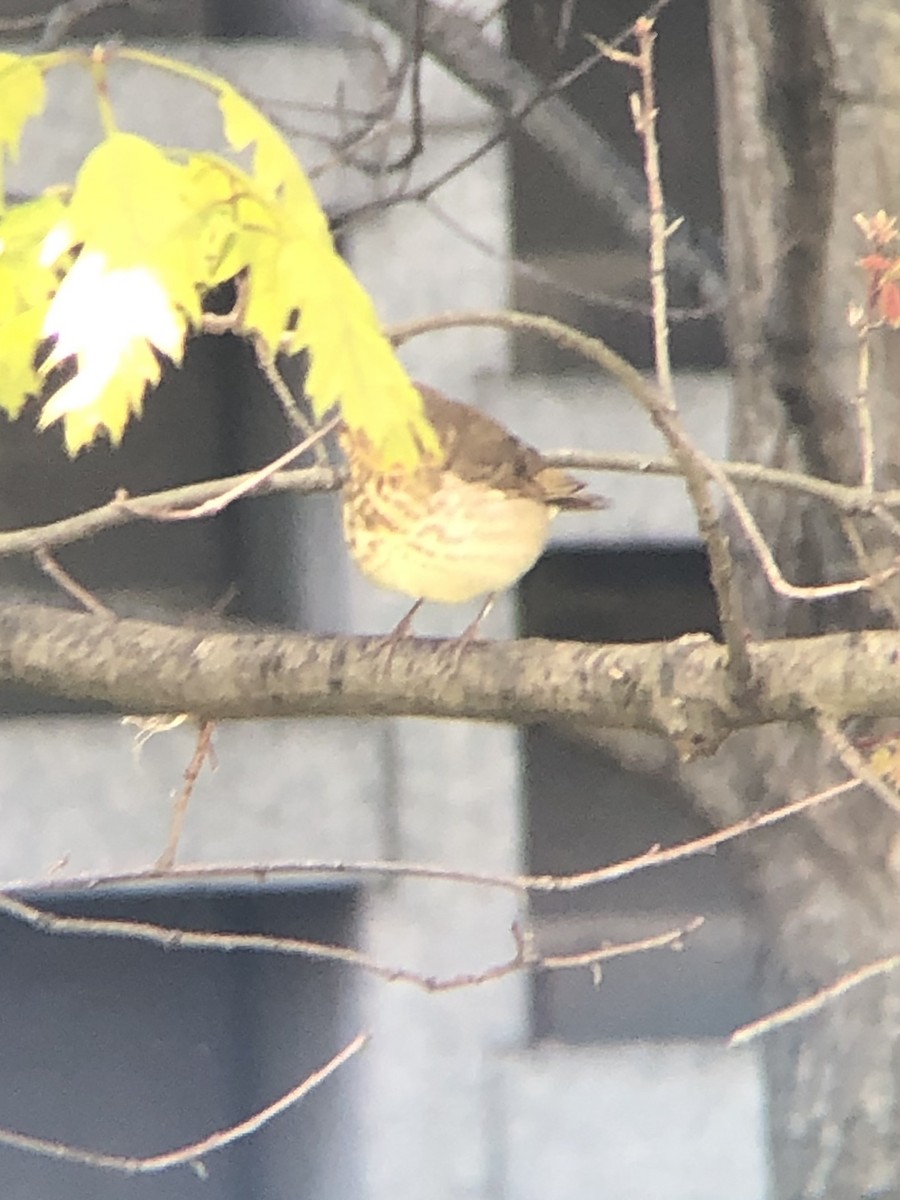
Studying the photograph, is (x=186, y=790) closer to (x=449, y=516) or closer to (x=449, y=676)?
(x=449, y=676)

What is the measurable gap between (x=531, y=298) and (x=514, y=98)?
653 mm

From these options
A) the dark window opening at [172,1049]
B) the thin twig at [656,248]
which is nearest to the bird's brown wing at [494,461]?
the thin twig at [656,248]

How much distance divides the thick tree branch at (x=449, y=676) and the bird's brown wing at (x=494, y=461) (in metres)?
0.25

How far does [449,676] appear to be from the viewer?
1.08 m

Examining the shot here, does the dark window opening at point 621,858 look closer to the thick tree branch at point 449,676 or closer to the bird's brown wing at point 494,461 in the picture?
the bird's brown wing at point 494,461

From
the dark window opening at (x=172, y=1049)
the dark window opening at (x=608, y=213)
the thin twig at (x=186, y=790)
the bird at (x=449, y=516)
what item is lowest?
the dark window opening at (x=172, y=1049)

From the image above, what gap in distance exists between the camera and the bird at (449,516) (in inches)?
51.4

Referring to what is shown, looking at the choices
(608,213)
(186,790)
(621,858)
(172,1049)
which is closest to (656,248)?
(186,790)

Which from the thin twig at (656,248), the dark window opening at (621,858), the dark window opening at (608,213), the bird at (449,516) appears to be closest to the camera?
the thin twig at (656,248)

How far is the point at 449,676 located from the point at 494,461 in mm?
323

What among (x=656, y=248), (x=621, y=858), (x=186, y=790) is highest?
(x=656, y=248)

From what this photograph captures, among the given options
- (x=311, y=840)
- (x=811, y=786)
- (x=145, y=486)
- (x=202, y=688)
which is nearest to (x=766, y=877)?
(x=811, y=786)

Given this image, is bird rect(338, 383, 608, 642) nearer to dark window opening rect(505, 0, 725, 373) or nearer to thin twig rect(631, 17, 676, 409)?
thin twig rect(631, 17, 676, 409)

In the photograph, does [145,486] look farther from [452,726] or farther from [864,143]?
[864,143]
